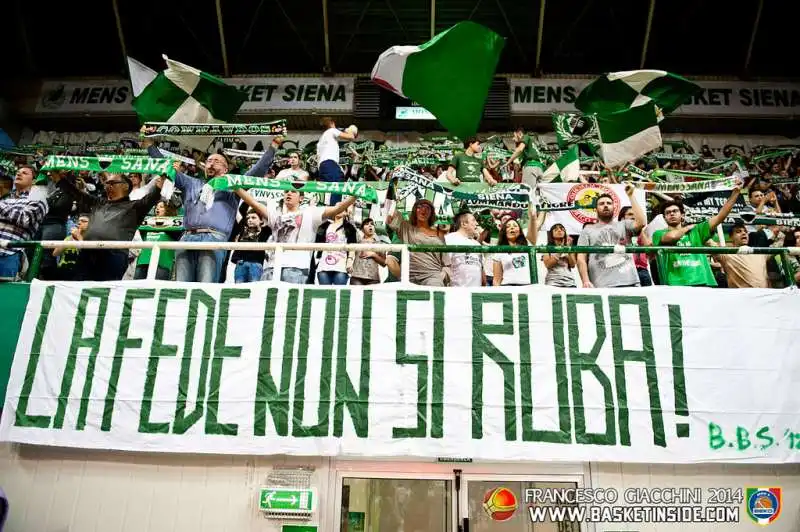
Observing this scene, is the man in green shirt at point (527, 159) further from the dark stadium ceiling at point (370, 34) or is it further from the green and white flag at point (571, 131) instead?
the dark stadium ceiling at point (370, 34)

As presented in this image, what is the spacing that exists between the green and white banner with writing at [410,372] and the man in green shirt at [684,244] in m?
0.41

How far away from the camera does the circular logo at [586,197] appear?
365 inches

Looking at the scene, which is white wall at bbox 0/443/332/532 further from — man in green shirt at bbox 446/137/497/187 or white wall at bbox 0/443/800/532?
man in green shirt at bbox 446/137/497/187

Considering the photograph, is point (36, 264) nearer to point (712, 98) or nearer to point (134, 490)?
point (134, 490)

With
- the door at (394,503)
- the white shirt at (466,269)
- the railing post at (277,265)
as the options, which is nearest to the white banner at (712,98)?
the white shirt at (466,269)

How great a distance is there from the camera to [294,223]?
6.77 metres

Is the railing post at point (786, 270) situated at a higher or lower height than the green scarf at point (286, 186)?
lower

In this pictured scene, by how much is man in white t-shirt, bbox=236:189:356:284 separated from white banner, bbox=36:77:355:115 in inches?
367

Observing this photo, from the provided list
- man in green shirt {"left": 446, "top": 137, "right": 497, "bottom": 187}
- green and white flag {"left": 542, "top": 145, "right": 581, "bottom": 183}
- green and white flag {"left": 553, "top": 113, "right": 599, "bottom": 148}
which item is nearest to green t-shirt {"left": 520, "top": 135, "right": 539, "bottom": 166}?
green and white flag {"left": 542, "top": 145, "right": 581, "bottom": 183}

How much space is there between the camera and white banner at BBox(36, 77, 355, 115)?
615 inches

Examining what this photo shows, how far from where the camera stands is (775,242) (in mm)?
9078

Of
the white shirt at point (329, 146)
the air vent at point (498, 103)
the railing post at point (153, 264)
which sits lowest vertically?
the railing post at point (153, 264)

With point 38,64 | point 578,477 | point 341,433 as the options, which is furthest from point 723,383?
point 38,64

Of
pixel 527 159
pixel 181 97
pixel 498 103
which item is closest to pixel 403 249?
pixel 181 97
